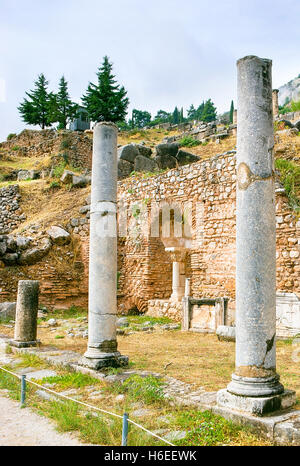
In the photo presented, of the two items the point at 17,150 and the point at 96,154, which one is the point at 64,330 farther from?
the point at 17,150

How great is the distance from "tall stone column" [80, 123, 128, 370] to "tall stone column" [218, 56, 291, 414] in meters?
2.60

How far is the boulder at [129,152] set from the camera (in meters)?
21.6

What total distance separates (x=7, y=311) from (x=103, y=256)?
7.40m

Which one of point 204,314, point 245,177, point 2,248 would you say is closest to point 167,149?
point 2,248

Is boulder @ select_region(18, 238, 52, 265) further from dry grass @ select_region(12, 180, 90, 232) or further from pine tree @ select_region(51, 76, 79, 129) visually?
pine tree @ select_region(51, 76, 79, 129)

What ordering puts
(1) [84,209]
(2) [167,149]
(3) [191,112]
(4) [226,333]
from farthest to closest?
1. (3) [191,112]
2. (2) [167,149]
3. (1) [84,209]
4. (4) [226,333]

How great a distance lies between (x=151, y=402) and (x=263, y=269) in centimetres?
204

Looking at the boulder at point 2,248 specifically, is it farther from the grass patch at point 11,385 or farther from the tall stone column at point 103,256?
the tall stone column at point 103,256

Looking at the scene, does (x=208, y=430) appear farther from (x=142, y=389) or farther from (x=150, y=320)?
(x=150, y=320)

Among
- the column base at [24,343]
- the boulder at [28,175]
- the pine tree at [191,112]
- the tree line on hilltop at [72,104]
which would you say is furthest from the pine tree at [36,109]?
the pine tree at [191,112]

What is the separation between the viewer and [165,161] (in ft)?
66.9

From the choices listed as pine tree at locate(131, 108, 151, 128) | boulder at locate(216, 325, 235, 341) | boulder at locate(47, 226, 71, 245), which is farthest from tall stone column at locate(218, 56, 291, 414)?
pine tree at locate(131, 108, 151, 128)

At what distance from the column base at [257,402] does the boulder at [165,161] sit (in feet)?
55.2

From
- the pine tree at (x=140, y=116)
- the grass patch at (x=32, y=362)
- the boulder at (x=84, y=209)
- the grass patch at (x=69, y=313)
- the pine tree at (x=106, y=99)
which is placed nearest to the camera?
the grass patch at (x=32, y=362)
